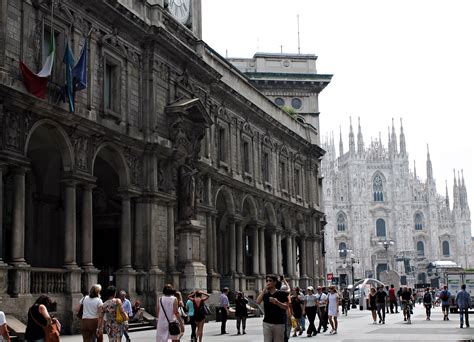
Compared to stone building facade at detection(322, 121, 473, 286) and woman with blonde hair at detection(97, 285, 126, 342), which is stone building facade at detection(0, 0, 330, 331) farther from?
stone building facade at detection(322, 121, 473, 286)

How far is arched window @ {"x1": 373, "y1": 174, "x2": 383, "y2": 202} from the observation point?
13412cm

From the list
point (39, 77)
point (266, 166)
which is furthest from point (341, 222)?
point (39, 77)

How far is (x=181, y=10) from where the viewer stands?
3525 cm

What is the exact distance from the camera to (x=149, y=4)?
3098 centimetres

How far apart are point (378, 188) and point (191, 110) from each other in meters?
106

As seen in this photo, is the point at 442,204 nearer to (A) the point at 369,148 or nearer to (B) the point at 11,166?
(A) the point at 369,148

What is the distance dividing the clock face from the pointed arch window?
102425mm

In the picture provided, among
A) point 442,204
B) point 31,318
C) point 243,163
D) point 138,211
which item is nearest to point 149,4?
point 138,211

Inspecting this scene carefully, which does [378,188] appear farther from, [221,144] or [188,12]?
[188,12]

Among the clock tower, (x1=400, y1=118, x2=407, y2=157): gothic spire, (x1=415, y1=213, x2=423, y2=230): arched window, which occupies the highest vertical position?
(x1=400, y1=118, x2=407, y2=157): gothic spire

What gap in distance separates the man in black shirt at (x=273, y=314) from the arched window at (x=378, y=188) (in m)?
122

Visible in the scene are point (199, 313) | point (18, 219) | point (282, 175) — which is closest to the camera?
point (199, 313)

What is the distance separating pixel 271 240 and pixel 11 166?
2742cm

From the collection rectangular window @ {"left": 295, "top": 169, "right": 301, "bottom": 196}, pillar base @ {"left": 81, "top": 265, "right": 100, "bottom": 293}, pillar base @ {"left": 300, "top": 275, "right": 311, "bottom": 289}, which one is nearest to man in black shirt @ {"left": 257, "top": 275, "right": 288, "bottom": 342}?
pillar base @ {"left": 81, "top": 265, "right": 100, "bottom": 293}
